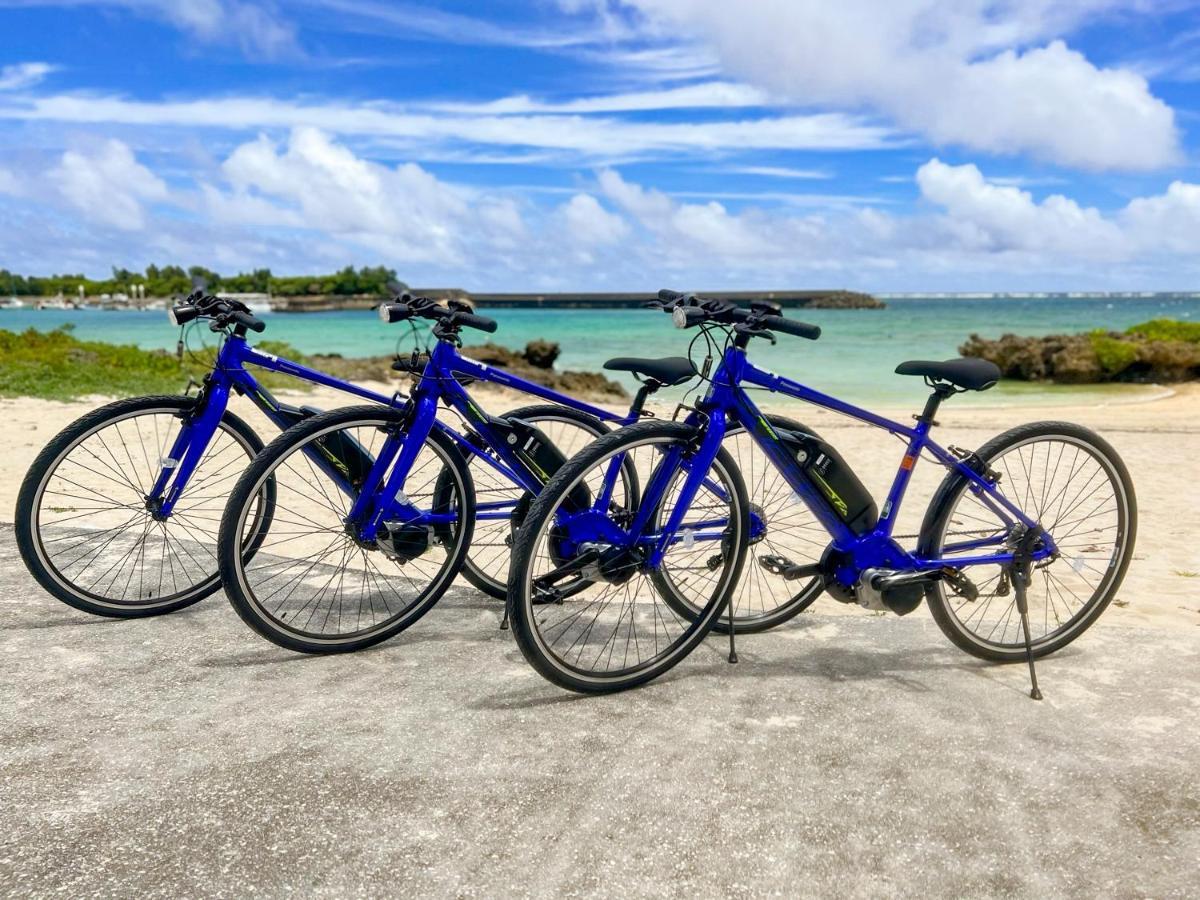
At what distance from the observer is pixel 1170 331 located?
31.8 m

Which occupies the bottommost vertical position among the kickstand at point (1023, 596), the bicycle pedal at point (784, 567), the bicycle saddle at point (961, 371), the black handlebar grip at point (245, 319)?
the kickstand at point (1023, 596)

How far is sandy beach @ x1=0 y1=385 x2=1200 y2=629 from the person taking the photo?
5.32 metres

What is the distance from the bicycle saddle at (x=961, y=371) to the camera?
3742mm

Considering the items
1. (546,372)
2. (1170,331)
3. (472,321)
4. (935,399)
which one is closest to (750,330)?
(935,399)

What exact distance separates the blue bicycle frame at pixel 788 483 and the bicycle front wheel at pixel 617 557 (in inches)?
0.5

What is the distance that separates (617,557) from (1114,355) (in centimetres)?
2838

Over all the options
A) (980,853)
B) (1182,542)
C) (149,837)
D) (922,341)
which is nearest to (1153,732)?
(980,853)

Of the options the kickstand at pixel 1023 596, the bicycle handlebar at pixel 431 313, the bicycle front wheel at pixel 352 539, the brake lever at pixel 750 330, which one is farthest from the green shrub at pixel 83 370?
the kickstand at pixel 1023 596

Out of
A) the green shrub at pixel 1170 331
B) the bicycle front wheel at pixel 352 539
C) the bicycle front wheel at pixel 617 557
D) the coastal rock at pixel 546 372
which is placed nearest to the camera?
the bicycle front wheel at pixel 617 557

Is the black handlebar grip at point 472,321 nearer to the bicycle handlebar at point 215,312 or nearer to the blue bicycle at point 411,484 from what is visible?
the blue bicycle at point 411,484

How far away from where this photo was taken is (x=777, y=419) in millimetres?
4012

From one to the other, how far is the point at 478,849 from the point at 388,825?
10.7 inches

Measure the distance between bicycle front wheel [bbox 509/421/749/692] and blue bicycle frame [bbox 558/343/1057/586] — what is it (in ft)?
0.04

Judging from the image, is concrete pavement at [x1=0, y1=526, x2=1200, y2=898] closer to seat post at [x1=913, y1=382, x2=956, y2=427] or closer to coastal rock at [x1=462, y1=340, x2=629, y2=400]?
seat post at [x1=913, y1=382, x2=956, y2=427]
